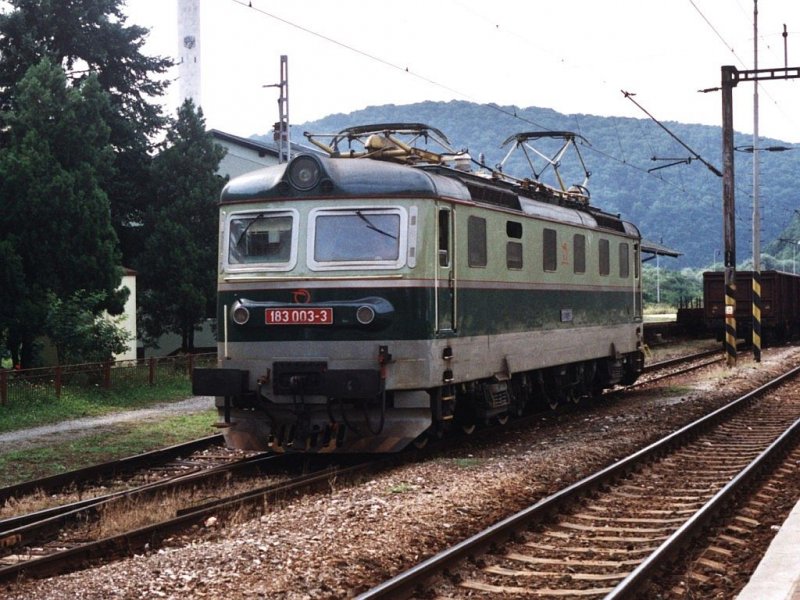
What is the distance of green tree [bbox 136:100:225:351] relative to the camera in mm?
29125

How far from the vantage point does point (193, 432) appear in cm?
1662

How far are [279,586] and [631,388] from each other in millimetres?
16738

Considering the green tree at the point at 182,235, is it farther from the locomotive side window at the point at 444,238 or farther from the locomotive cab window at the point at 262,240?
the locomotive side window at the point at 444,238

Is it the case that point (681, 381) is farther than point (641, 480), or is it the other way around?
point (681, 381)

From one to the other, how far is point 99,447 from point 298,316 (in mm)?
4314

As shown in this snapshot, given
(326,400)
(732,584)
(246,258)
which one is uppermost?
(246,258)

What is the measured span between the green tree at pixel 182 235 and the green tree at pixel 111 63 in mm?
1484

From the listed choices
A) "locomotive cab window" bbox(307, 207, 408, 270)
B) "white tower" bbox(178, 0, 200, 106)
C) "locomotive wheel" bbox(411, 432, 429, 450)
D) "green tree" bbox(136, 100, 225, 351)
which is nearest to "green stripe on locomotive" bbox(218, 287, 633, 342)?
"locomotive cab window" bbox(307, 207, 408, 270)

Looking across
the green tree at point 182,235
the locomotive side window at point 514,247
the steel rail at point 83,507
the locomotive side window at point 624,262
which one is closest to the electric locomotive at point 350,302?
the locomotive side window at point 514,247

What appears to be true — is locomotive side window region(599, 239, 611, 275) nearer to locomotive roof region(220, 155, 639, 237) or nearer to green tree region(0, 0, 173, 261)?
locomotive roof region(220, 155, 639, 237)

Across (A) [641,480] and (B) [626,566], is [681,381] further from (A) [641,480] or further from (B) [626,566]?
(B) [626,566]

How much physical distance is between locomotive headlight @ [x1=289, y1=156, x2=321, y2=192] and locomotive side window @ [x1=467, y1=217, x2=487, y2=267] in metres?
2.12

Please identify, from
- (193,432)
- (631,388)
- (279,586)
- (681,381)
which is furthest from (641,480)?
(681,381)

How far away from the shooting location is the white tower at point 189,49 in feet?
184
